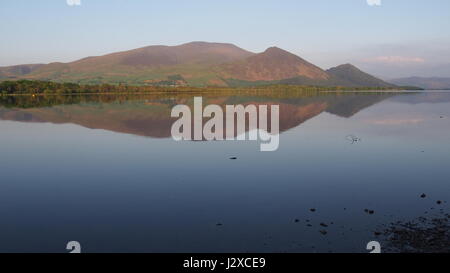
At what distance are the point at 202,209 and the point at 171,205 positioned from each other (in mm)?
1801

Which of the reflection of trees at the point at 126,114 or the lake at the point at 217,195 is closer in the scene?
the lake at the point at 217,195

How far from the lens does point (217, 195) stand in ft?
65.8

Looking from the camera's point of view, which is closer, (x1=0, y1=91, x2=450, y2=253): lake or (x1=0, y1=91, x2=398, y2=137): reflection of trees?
(x1=0, y1=91, x2=450, y2=253): lake

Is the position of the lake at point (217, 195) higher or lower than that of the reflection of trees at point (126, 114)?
lower

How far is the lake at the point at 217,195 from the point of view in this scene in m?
14.0

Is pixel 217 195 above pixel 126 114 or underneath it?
underneath

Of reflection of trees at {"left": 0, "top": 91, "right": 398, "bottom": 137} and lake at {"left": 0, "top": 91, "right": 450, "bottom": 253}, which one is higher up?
reflection of trees at {"left": 0, "top": 91, "right": 398, "bottom": 137}

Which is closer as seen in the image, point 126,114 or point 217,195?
point 217,195

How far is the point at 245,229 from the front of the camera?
49.0 feet

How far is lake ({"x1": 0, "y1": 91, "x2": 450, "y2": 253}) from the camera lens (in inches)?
552
